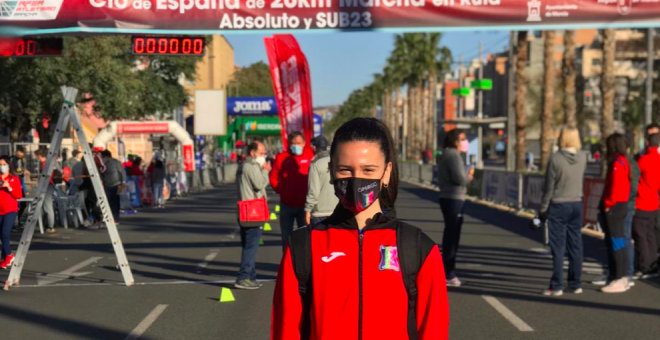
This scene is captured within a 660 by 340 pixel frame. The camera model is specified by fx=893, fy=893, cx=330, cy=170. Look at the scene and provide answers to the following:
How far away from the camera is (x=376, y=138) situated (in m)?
3.04

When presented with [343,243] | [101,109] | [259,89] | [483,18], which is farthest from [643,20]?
[259,89]

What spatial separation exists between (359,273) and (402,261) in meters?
0.15

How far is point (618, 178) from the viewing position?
1047cm

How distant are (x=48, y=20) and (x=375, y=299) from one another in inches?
466

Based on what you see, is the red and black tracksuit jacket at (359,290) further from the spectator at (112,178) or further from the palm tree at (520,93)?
the palm tree at (520,93)

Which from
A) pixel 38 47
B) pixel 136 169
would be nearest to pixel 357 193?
pixel 38 47

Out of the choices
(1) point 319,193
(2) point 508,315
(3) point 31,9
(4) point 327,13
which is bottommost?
(2) point 508,315

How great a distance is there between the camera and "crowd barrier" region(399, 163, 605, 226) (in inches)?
719

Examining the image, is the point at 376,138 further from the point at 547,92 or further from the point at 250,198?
the point at 547,92

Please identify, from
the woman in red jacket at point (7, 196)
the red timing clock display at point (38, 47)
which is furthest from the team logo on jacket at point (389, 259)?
the red timing clock display at point (38, 47)

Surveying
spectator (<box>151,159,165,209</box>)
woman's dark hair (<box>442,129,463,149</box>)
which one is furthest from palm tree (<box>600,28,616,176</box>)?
woman's dark hair (<box>442,129,463,149</box>)

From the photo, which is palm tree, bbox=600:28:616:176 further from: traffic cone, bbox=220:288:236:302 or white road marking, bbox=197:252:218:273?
traffic cone, bbox=220:288:236:302

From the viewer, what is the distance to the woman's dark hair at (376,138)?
3.03 m

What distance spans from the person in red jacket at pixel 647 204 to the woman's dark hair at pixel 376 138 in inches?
344
